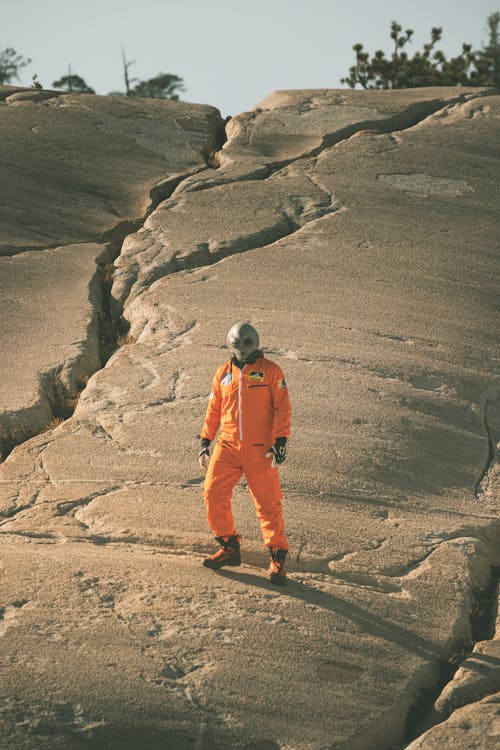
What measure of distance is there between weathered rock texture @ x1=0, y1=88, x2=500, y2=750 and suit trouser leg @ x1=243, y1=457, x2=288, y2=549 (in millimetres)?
318

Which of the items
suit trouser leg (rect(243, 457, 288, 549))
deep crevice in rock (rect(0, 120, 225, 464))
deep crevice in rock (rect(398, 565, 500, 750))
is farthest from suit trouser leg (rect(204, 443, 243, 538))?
deep crevice in rock (rect(0, 120, 225, 464))

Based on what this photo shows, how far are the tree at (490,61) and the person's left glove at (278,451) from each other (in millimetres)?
19785

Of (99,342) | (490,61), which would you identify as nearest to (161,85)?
(490,61)

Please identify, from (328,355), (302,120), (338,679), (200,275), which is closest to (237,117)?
(302,120)

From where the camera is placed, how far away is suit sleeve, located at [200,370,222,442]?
581 cm

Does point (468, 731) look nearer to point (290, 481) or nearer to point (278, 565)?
point (278, 565)

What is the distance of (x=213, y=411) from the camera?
587 centimetres

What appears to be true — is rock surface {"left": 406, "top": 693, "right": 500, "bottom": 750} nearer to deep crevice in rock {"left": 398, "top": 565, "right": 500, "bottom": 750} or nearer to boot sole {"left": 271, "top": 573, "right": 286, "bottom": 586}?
deep crevice in rock {"left": 398, "top": 565, "right": 500, "bottom": 750}

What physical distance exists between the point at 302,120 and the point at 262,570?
888cm

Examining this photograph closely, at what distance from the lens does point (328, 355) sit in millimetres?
8180

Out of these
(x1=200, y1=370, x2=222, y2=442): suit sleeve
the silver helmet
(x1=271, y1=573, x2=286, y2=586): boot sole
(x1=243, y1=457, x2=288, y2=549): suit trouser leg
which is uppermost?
the silver helmet

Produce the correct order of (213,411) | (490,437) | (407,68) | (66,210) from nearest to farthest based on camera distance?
1. (213,411)
2. (490,437)
3. (66,210)
4. (407,68)

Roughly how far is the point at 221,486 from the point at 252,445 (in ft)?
1.11

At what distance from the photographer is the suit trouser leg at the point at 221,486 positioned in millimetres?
5629
